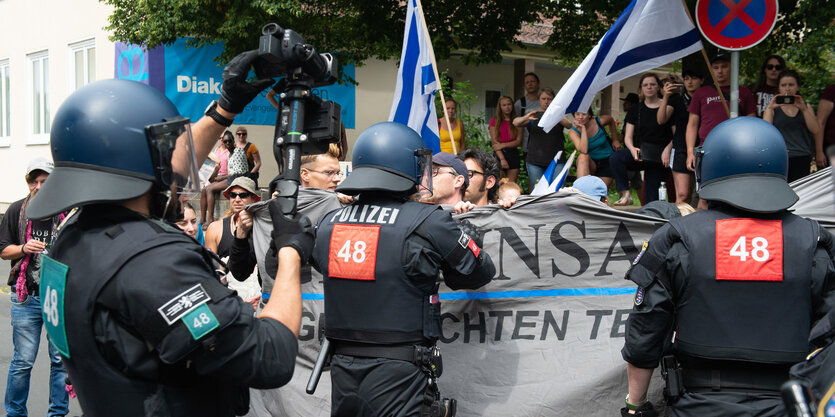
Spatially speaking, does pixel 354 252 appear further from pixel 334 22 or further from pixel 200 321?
pixel 334 22

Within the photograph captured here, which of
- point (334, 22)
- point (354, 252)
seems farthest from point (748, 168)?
point (334, 22)

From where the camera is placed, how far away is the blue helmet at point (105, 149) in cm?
199

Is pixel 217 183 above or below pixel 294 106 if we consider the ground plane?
below

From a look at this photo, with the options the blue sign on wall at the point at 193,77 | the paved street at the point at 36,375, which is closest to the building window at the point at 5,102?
the blue sign on wall at the point at 193,77

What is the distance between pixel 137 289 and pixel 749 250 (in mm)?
2319

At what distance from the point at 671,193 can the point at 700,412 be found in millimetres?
6114

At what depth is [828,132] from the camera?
7.05 meters

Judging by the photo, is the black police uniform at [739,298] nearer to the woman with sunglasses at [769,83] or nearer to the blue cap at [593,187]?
the blue cap at [593,187]

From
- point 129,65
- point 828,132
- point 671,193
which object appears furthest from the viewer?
point 129,65

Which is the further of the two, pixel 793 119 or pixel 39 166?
pixel 793 119

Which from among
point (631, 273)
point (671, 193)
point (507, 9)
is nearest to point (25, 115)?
point (507, 9)

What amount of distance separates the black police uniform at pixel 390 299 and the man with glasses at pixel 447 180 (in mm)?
1260

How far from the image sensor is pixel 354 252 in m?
3.55

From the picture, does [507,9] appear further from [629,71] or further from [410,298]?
[410,298]
